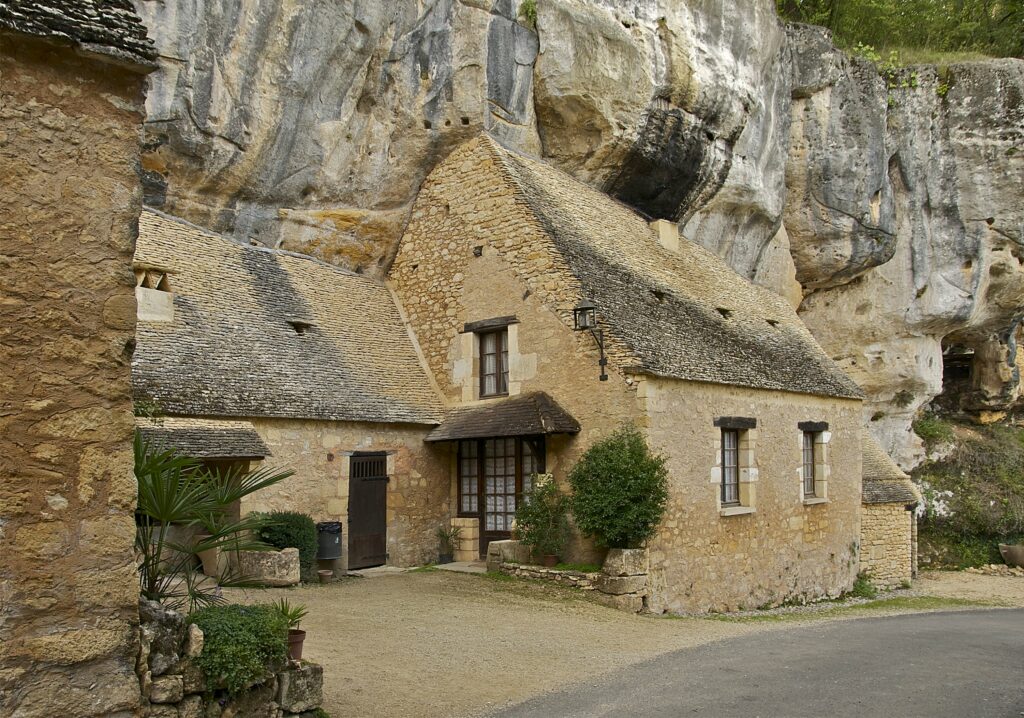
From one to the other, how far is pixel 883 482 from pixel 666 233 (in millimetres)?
7360

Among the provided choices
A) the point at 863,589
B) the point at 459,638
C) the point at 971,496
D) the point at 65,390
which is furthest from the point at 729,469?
the point at 971,496

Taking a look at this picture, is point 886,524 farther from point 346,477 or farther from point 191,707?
point 191,707

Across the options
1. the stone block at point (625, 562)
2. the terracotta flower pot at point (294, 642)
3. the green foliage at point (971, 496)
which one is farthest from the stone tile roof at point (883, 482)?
the terracotta flower pot at point (294, 642)

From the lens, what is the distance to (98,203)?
4953 mm

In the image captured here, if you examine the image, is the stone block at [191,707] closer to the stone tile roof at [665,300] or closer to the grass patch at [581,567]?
the grass patch at [581,567]

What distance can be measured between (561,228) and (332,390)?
4.58 metres

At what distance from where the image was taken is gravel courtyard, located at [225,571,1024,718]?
6988 millimetres

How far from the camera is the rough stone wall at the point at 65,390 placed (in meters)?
4.55

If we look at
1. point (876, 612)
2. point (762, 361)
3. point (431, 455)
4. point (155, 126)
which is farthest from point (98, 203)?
point (876, 612)

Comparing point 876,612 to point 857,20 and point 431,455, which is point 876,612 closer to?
point 431,455

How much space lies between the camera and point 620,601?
37.8 feet

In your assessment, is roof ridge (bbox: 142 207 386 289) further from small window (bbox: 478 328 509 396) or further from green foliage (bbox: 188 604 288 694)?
green foliage (bbox: 188 604 288 694)

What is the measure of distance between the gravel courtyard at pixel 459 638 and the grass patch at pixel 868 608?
33.3 inches

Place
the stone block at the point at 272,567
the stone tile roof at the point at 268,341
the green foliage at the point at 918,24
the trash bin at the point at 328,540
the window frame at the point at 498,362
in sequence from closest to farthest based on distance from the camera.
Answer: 1. the stone block at the point at 272,567
2. the stone tile roof at the point at 268,341
3. the trash bin at the point at 328,540
4. the window frame at the point at 498,362
5. the green foliage at the point at 918,24
